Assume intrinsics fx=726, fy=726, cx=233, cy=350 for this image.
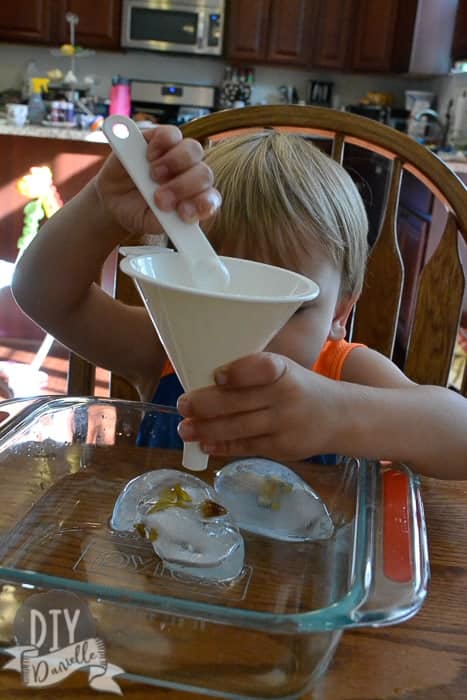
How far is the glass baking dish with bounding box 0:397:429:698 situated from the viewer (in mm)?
388

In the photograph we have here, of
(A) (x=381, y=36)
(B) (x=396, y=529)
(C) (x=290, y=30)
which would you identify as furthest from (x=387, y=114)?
(B) (x=396, y=529)

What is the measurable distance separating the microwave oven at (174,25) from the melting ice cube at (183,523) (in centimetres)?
375

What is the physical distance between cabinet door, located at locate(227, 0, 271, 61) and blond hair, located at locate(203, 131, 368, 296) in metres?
3.42

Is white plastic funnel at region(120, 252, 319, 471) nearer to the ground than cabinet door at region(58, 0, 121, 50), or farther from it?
nearer to the ground

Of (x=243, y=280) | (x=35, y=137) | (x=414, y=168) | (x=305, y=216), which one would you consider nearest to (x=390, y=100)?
(x=35, y=137)

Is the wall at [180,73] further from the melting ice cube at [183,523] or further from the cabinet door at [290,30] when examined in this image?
the melting ice cube at [183,523]

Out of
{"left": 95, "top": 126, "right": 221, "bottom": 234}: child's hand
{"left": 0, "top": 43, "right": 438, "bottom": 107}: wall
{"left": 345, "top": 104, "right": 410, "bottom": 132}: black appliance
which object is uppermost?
{"left": 0, "top": 43, "right": 438, "bottom": 107}: wall

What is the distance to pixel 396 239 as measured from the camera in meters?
1.01

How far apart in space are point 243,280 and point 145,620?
255 millimetres

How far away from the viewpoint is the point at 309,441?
57 centimetres

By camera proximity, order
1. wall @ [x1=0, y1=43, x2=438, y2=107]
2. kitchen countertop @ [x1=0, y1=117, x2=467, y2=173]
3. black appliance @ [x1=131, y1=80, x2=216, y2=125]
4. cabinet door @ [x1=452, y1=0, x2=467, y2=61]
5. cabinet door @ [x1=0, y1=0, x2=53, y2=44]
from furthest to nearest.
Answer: wall @ [x1=0, y1=43, x2=438, y2=107]
black appliance @ [x1=131, y1=80, x2=216, y2=125]
cabinet door @ [x1=0, y1=0, x2=53, y2=44]
cabinet door @ [x1=452, y1=0, x2=467, y2=61]
kitchen countertop @ [x1=0, y1=117, x2=467, y2=173]

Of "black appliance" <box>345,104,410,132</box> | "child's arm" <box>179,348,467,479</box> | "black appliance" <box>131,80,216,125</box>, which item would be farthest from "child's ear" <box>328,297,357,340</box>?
"black appliance" <box>131,80,216,125</box>

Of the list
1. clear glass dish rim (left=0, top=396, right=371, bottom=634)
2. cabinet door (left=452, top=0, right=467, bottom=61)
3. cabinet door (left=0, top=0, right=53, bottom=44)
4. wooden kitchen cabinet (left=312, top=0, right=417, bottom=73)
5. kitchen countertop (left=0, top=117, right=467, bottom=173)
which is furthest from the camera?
wooden kitchen cabinet (left=312, top=0, right=417, bottom=73)

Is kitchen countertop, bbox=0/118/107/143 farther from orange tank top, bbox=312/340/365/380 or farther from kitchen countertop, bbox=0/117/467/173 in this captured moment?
orange tank top, bbox=312/340/365/380
